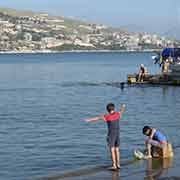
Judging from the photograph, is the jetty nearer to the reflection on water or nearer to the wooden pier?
the wooden pier

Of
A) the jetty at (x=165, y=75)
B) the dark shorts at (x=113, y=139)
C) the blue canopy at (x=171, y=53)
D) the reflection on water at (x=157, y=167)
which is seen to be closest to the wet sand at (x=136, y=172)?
the reflection on water at (x=157, y=167)

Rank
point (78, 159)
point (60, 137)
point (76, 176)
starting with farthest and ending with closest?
point (60, 137) → point (78, 159) → point (76, 176)

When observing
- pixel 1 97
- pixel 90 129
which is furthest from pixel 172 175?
pixel 1 97

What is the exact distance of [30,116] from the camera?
38.6m

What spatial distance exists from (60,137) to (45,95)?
2935 cm

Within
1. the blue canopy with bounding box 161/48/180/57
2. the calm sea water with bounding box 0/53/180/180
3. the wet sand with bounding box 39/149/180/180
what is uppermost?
the blue canopy with bounding box 161/48/180/57

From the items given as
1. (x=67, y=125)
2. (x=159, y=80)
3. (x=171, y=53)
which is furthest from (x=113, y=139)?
(x=171, y=53)

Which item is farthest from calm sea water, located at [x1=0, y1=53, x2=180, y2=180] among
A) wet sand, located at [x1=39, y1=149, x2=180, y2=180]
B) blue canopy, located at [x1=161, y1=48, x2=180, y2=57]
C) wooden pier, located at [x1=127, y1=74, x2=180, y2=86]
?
blue canopy, located at [x1=161, y1=48, x2=180, y2=57]

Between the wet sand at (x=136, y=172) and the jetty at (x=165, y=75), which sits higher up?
the jetty at (x=165, y=75)

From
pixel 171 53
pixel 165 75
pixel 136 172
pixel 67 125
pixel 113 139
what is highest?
pixel 171 53

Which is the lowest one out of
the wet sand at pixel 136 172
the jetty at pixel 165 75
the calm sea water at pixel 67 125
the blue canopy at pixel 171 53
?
the calm sea water at pixel 67 125

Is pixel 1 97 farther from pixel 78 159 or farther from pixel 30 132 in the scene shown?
pixel 78 159

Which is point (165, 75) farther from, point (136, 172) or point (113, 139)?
point (113, 139)

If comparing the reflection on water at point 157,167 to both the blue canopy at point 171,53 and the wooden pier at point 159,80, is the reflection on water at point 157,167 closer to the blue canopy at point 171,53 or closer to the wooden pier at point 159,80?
the wooden pier at point 159,80
